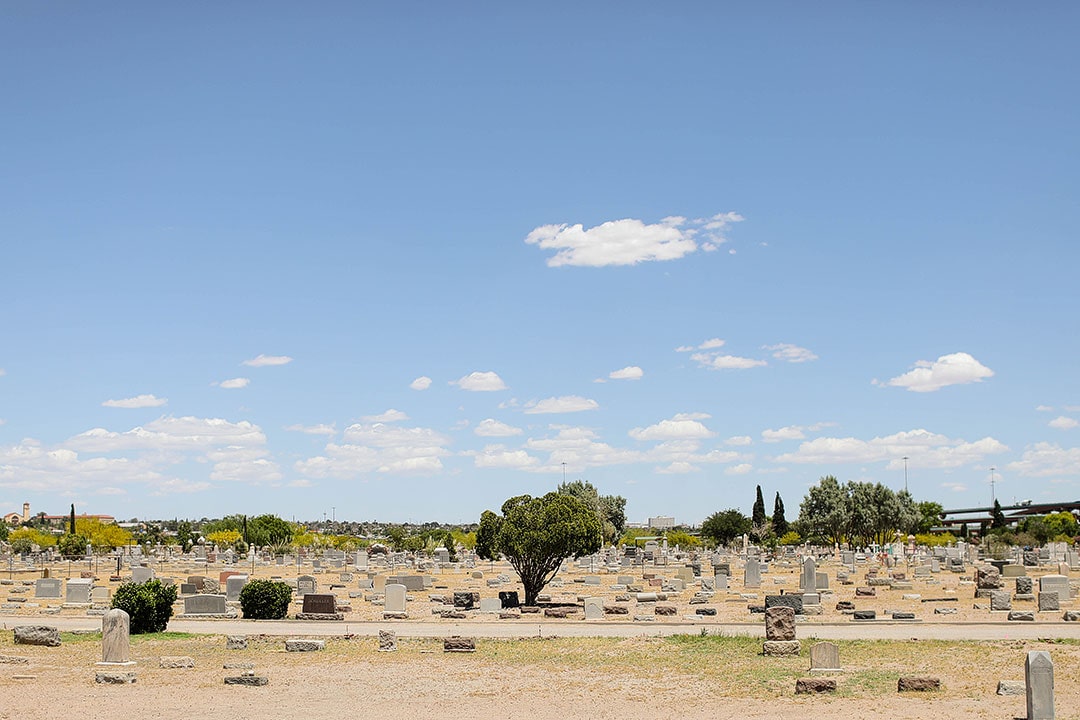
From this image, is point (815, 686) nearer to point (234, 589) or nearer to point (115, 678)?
point (115, 678)

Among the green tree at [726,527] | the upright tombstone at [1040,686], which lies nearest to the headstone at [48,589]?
the upright tombstone at [1040,686]

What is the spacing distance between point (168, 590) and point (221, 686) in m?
8.65

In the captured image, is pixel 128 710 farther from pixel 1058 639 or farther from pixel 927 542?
pixel 927 542

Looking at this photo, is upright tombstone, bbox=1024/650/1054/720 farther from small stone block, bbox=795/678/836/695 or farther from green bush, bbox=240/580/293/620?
green bush, bbox=240/580/293/620

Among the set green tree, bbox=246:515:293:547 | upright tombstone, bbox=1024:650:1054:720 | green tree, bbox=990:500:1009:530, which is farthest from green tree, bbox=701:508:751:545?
upright tombstone, bbox=1024:650:1054:720

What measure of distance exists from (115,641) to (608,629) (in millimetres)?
11492

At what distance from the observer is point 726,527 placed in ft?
315

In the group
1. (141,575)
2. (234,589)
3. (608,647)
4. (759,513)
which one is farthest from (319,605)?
(759,513)

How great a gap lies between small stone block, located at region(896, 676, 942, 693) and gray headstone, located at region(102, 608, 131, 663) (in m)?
13.2

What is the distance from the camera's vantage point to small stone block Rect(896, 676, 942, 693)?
1697 centimetres

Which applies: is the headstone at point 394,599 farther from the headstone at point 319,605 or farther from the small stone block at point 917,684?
the small stone block at point 917,684

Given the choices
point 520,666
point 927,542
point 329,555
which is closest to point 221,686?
point 520,666

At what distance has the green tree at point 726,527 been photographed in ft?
315

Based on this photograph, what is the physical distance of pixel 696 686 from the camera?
17.9 metres
